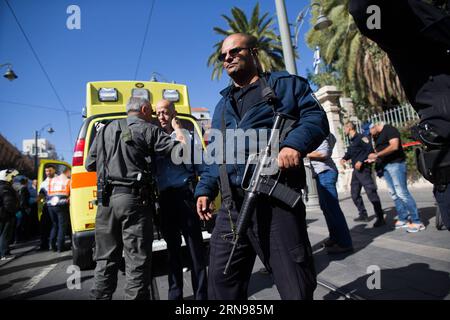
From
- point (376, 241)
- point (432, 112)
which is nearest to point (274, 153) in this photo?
point (432, 112)

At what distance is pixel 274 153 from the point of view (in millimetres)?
1533

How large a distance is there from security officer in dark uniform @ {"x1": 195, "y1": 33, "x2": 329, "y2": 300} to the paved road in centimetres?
113

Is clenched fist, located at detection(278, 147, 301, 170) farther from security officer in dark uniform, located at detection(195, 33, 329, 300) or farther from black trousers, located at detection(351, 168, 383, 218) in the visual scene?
black trousers, located at detection(351, 168, 383, 218)

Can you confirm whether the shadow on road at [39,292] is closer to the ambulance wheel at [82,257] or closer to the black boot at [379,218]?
the ambulance wheel at [82,257]

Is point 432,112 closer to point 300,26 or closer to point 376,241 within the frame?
point 376,241

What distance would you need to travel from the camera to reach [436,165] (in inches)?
53.5

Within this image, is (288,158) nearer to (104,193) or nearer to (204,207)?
(204,207)

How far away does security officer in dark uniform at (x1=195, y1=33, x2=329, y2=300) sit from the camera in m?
1.43

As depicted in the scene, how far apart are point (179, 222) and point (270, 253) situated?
1.21m

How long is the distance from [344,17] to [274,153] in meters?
15.1

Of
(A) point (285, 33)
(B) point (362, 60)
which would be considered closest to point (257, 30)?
(B) point (362, 60)

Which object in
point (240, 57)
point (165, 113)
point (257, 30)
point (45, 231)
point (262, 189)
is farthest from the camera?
point (257, 30)

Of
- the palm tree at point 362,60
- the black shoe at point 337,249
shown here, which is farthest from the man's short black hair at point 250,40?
the palm tree at point 362,60

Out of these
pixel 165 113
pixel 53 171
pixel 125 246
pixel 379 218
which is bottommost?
pixel 379 218
